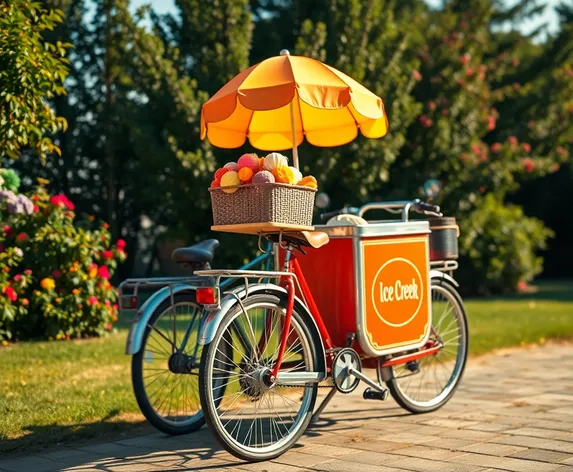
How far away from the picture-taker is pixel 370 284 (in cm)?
559

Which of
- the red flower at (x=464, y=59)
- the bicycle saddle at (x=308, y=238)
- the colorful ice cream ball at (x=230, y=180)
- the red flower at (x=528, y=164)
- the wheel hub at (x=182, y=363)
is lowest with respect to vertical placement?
the wheel hub at (x=182, y=363)

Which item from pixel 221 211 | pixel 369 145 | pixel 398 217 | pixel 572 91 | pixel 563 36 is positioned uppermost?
pixel 563 36

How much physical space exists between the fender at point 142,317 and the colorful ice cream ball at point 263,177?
1111 millimetres

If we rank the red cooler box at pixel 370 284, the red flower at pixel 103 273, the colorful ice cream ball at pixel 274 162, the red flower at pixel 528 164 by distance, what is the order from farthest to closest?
the red flower at pixel 528 164 < the red flower at pixel 103 273 < the red cooler box at pixel 370 284 < the colorful ice cream ball at pixel 274 162

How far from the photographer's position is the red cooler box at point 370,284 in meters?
5.53

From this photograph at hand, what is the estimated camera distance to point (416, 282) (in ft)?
19.6

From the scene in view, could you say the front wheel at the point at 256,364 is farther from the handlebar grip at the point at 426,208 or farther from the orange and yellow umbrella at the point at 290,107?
the handlebar grip at the point at 426,208

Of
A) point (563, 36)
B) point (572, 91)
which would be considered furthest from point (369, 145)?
point (563, 36)

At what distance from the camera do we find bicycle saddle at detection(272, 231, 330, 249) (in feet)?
16.8

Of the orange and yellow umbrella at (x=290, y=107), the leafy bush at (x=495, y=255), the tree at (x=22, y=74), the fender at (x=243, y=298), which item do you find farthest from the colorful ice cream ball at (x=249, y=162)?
the leafy bush at (x=495, y=255)

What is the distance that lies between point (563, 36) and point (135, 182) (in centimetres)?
876

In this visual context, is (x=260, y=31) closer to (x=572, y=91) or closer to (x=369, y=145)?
(x=369, y=145)

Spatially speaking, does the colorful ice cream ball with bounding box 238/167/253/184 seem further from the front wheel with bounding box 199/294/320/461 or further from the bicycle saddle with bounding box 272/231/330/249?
the front wheel with bounding box 199/294/320/461

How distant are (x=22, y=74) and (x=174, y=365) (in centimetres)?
238
